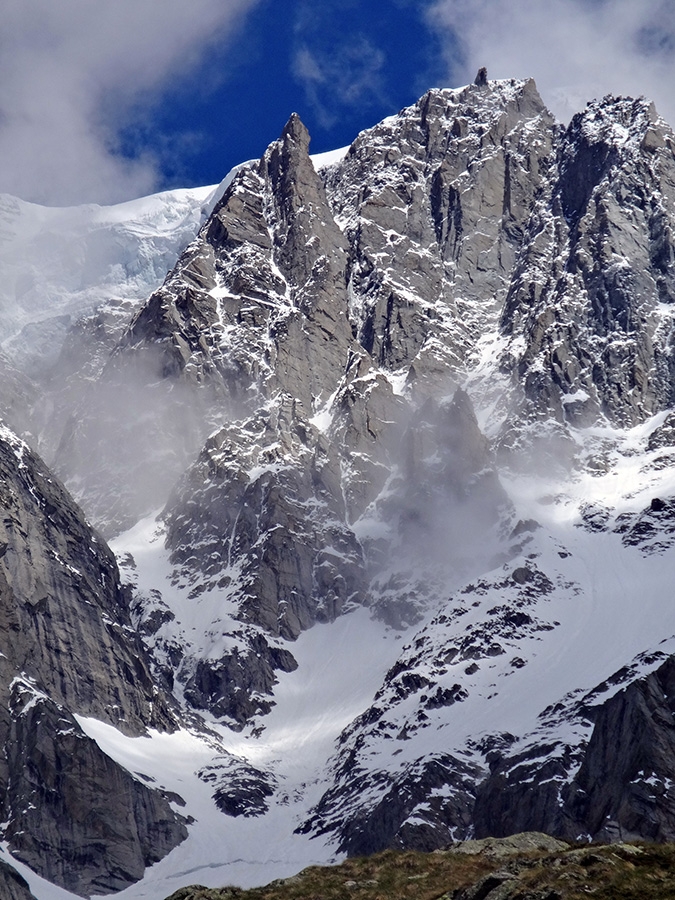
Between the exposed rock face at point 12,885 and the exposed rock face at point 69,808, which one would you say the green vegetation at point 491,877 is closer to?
the exposed rock face at point 12,885

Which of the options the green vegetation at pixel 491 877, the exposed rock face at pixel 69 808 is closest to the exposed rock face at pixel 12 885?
the exposed rock face at pixel 69 808

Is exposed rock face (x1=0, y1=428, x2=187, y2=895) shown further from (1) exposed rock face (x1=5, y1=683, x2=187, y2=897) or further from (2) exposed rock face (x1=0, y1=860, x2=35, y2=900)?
(2) exposed rock face (x1=0, y1=860, x2=35, y2=900)

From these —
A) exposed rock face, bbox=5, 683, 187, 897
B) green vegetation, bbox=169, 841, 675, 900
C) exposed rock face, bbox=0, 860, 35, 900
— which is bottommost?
green vegetation, bbox=169, 841, 675, 900

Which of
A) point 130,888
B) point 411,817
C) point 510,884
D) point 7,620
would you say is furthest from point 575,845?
point 7,620

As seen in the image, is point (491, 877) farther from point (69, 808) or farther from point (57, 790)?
point (69, 808)

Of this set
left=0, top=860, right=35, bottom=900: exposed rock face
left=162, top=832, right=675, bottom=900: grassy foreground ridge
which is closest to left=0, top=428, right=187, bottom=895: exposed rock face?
left=0, top=860, right=35, bottom=900: exposed rock face

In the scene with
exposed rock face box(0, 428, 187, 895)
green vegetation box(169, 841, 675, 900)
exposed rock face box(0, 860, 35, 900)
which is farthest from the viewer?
exposed rock face box(0, 428, 187, 895)

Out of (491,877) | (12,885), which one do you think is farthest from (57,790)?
(491,877)

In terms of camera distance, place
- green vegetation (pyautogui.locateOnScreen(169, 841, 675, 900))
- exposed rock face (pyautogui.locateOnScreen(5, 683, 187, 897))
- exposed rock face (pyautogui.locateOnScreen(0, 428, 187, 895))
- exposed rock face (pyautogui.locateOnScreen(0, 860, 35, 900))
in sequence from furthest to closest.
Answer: exposed rock face (pyautogui.locateOnScreen(0, 428, 187, 895)), exposed rock face (pyautogui.locateOnScreen(5, 683, 187, 897)), exposed rock face (pyautogui.locateOnScreen(0, 860, 35, 900)), green vegetation (pyautogui.locateOnScreen(169, 841, 675, 900))
